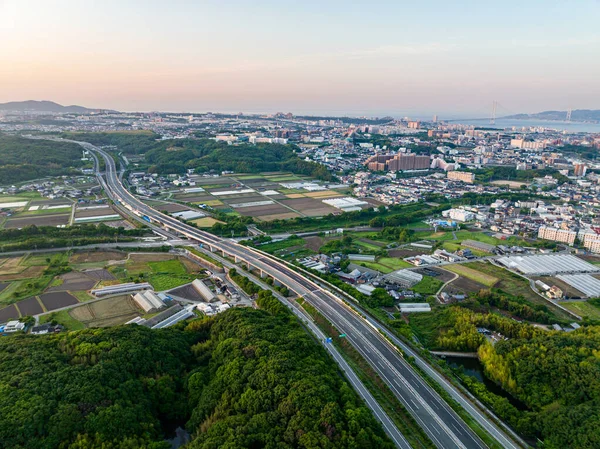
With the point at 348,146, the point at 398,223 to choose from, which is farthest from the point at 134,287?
the point at 348,146

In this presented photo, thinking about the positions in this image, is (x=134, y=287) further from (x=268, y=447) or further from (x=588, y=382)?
(x=588, y=382)

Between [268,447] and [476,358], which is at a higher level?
[268,447]

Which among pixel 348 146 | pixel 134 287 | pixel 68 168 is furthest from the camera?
Answer: pixel 348 146

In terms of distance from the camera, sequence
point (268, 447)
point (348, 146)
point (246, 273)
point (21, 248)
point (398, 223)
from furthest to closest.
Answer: point (348, 146) < point (398, 223) < point (21, 248) < point (246, 273) < point (268, 447)

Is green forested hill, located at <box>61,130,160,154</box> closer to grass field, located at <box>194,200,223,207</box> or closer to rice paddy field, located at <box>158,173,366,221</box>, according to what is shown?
rice paddy field, located at <box>158,173,366,221</box>

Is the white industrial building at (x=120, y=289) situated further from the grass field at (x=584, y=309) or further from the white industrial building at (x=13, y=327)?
the grass field at (x=584, y=309)

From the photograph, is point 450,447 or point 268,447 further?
point 450,447
